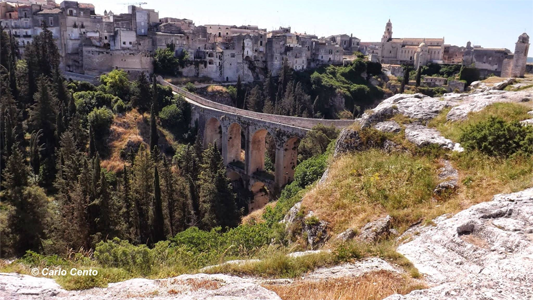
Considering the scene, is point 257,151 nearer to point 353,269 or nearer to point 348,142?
point 348,142

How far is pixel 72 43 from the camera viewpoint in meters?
48.5

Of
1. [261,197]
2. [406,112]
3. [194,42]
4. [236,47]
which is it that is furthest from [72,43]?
[406,112]

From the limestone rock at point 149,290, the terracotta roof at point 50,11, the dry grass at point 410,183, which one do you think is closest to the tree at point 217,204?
the dry grass at point 410,183

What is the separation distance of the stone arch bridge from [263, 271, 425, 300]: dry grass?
23909 mm

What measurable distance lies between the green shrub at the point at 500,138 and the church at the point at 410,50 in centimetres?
6111

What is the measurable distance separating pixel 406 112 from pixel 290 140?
64.2ft

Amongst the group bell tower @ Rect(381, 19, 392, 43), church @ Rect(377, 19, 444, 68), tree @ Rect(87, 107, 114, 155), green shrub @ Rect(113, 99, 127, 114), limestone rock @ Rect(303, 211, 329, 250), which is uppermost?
bell tower @ Rect(381, 19, 392, 43)

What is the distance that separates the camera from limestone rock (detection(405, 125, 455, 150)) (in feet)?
31.6

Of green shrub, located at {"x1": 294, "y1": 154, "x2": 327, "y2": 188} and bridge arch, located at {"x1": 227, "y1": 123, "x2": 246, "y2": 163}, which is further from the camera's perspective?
bridge arch, located at {"x1": 227, "y1": 123, "x2": 246, "y2": 163}

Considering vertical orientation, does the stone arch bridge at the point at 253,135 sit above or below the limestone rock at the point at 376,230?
below

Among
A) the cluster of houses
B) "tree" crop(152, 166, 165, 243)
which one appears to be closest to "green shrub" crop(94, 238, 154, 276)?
"tree" crop(152, 166, 165, 243)

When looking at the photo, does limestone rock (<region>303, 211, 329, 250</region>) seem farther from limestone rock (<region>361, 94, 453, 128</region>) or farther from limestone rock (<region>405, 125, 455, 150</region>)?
limestone rock (<region>361, 94, 453, 128</region>)

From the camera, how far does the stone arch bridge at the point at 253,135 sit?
1228 inches

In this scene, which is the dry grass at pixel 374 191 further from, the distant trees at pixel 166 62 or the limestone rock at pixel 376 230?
the distant trees at pixel 166 62
